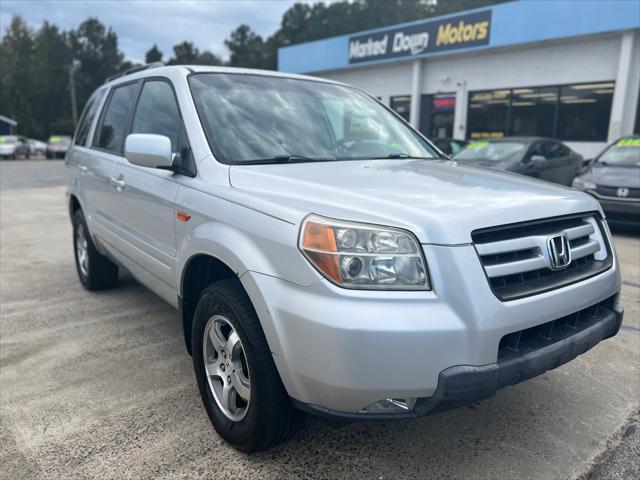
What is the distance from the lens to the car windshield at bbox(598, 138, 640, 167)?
8156 millimetres

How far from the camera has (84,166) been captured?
14.9 ft

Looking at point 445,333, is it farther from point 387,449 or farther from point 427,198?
point 387,449

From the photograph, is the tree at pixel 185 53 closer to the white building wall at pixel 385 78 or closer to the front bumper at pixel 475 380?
the white building wall at pixel 385 78

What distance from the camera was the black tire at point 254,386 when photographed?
2.10m

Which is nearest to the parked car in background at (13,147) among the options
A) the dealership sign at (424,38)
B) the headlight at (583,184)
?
the dealership sign at (424,38)

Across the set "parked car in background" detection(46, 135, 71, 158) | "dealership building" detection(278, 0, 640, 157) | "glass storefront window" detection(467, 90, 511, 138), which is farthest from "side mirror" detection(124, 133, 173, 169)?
"parked car in background" detection(46, 135, 71, 158)

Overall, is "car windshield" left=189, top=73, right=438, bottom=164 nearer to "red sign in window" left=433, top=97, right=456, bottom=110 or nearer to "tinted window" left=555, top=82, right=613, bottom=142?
"tinted window" left=555, top=82, right=613, bottom=142

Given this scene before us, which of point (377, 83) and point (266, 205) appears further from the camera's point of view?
point (377, 83)

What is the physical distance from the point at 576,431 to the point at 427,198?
5.04 ft

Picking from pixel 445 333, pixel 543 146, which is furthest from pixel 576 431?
pixel 543 146

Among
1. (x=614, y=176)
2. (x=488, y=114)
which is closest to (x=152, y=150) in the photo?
(x=614, y=176)

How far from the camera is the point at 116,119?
4.16 metres

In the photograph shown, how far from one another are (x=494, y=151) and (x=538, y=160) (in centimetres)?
81

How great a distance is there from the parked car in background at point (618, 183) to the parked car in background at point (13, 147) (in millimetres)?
36180
